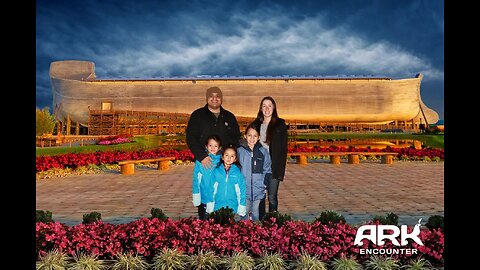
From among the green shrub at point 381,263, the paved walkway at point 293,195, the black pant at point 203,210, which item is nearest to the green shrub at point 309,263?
the green shrub at point 381,263

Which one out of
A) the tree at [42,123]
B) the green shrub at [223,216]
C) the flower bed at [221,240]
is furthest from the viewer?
the tree at [42,123]

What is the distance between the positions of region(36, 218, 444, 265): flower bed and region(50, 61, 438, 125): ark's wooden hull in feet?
204

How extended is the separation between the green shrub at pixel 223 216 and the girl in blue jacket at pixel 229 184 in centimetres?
16

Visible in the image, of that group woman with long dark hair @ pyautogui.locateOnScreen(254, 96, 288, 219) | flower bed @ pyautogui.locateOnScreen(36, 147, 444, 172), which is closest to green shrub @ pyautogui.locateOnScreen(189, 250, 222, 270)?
woman with long dark hair @ pyautogui.locateOnScreen(254, 96, 288, 219)

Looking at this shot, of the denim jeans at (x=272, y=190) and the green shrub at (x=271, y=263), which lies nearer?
the green shrub at (x=271, y=263)

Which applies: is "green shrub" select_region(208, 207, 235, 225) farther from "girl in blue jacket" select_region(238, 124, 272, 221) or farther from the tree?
the tree

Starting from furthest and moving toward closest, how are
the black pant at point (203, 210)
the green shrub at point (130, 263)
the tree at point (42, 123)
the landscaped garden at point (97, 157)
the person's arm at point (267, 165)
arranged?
the tree at point (42, 123) → the landscaped garden at point (97, 157) → the black pant at point (203, 210) → the person's arm at point (267, 165) → the green shrub at point (130, 263)

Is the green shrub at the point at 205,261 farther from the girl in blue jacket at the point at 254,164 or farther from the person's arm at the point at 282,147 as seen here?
the person's arm at the point at 282,147

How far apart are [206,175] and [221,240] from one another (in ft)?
3.04

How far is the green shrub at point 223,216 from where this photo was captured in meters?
5.44

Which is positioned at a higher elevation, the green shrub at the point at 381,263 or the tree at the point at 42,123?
the tree at the point at 42,123

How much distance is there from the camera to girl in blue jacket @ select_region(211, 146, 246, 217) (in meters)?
5.46
